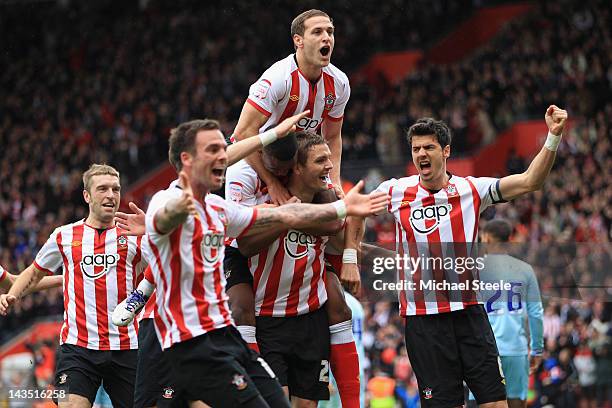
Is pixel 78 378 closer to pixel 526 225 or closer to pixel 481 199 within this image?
pixel 481 199

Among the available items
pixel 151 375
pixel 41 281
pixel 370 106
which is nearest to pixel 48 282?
pixel 41 281

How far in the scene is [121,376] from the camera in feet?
24.9

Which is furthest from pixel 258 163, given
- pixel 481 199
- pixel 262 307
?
pixel 481 199

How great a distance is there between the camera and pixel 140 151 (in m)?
24.1

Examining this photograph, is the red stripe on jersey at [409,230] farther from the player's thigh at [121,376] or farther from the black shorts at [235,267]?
the player's thigh at [121,376]

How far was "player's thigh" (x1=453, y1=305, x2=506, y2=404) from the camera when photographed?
Answer: 6.71 metres

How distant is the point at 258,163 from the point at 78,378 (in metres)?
2.03

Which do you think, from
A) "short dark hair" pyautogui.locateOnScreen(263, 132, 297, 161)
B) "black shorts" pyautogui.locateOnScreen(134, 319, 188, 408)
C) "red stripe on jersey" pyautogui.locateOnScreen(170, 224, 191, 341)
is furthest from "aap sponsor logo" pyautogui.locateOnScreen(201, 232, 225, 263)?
"black shorts" pyautogui.locateOnScreen(134, 319, 188, 408)

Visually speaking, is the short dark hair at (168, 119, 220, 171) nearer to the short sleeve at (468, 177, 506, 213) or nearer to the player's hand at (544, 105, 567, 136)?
the short sleeve at (468, 177, 506, 213)

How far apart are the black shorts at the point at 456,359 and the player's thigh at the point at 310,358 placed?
0.63m

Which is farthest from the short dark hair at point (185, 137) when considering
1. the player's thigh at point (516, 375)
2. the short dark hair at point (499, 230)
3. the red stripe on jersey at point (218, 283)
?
the player's thigh at point (516, 375)

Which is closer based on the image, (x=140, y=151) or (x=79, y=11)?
(x=140, y=151)

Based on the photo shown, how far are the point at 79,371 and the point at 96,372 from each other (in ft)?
0.44

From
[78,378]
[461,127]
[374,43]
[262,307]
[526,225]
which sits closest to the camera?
[262,307]
